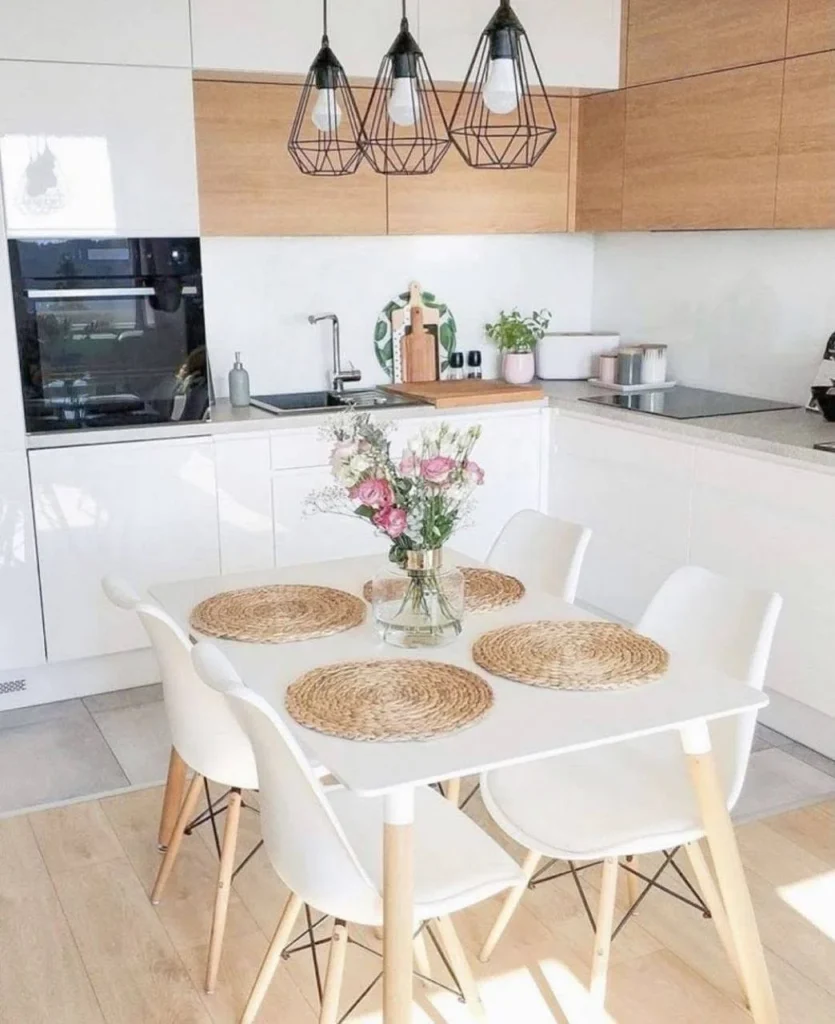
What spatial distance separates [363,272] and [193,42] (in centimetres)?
116

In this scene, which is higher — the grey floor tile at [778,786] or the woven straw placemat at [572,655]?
the woven straw placemat at [572,655]

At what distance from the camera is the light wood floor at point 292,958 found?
2189mm

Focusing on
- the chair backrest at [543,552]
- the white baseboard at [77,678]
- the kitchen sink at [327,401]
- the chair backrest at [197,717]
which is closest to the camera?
the chair backrest at [197,717]

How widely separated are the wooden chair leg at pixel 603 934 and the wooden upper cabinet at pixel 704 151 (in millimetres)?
2282

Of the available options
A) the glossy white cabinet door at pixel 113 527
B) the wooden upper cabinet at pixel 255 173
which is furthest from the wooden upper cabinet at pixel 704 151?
the glossy white cabinet door at pixel 113 527

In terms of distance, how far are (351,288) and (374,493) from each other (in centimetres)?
247

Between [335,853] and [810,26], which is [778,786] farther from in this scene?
[810,26]

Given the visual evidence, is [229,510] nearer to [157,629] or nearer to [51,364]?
[51,364]

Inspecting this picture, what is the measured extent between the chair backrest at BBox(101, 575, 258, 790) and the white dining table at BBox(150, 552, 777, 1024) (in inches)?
3.8

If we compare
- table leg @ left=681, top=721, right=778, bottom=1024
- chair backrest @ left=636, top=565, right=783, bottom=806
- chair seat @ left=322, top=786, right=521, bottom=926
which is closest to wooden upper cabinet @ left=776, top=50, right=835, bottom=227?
chair backrest @ left=636, top=565, right=783, bottom=806

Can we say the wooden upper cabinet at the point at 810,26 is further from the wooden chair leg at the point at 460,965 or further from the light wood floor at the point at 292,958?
the wooden chair leg at the point at 460,965

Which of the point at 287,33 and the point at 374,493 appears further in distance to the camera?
the point at 287,33

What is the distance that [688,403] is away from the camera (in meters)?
3.92

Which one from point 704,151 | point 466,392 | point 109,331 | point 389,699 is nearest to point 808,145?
point 704,151
